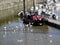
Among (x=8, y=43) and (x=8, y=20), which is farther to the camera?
(x=8, y=20)

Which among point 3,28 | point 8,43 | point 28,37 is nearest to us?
point 8,43

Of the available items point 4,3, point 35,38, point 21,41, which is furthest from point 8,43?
point 4,3

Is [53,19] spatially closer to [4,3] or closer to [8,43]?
[8,43]

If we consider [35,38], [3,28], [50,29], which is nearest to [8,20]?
[3,28]

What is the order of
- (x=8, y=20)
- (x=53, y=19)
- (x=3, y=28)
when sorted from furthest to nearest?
(x=8, y=20)
(x=53, y=19)
(x=3, y=28)

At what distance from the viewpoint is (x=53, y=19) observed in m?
12.2

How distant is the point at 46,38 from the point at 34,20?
232cm

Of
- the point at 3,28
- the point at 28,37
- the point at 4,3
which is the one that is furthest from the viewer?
the point at 4,3

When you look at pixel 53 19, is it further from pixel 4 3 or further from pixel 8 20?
pixel 4 3

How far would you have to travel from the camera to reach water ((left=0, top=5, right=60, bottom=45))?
9.06m

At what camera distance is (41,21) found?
1166 centimetres

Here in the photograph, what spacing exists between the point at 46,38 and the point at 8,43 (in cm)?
148

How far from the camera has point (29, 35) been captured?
993 centimetres

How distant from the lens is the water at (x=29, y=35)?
357 inches
